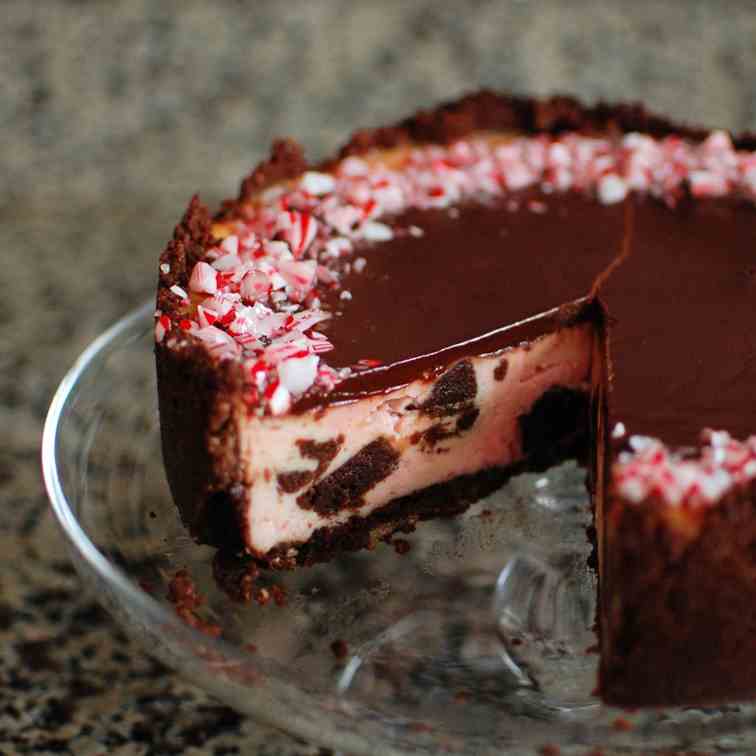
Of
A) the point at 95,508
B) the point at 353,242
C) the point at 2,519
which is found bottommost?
the point at 2,519

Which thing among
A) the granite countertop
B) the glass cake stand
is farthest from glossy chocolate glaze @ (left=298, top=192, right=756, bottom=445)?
the granite countertop

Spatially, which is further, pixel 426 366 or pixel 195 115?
pixel 195 115

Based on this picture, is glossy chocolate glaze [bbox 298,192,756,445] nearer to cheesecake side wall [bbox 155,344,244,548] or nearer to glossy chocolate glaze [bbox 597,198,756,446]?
glossy chocolate glaze [bbox 597,198,756,446]

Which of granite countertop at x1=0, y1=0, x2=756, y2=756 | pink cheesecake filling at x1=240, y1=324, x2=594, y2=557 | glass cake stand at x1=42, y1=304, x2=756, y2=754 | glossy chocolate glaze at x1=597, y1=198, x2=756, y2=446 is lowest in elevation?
glass cake stand at x1=42, y1=304, x2=756, y2=754

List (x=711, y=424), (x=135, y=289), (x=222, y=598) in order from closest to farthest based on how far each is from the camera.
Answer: (x=711, y=424)
(x=222, y=598)
(x=135, y=289)

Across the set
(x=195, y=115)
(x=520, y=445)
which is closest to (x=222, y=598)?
(x=520, y=445)

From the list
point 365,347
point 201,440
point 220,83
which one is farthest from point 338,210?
point 220,83

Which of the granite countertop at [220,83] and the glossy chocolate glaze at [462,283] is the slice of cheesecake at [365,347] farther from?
the granite countertop at [220,83]

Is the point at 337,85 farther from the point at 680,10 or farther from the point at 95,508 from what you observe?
the point at 95,508
